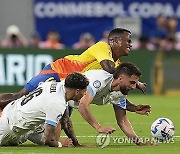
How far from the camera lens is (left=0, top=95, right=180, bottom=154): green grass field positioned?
11.2 m

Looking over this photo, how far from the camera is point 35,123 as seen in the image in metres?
11.3

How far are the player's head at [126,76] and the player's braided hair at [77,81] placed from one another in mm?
789

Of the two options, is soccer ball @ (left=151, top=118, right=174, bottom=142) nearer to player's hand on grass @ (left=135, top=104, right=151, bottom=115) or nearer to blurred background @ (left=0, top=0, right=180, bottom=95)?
player's hand on grass @ (left=135, top=104, right=151, bottom=115)

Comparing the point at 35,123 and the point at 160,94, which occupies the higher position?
the point at 35,123

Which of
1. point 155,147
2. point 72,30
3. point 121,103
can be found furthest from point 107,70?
point 72,30

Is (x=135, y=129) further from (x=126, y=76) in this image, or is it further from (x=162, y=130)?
(x=126, y=76)

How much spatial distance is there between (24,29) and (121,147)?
20.1m

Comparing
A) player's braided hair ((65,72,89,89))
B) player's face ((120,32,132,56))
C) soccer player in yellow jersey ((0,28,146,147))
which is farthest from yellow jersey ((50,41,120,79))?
player's braided hair ((65,72,89,89))

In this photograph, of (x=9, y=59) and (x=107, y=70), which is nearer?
(x=107, y=70)

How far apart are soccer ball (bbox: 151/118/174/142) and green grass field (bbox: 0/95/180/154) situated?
180 mm

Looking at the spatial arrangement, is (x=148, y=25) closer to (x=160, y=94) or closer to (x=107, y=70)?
(x=160, y=94)

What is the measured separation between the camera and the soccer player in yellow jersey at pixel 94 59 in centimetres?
1295

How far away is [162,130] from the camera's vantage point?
12750mm

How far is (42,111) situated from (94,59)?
2331 millimetres
